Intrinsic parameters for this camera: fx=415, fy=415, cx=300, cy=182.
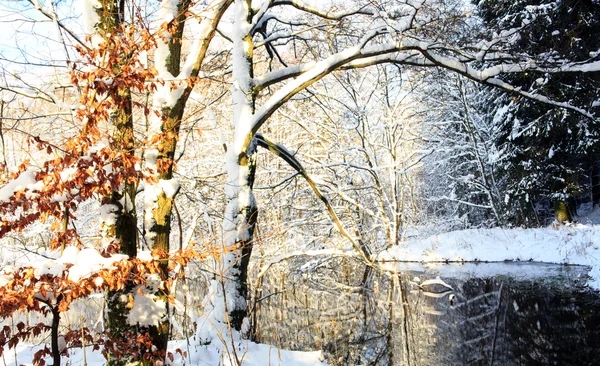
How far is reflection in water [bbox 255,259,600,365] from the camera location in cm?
565

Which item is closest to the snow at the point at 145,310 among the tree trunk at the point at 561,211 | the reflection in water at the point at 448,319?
the reflection in water at the point at 448,319

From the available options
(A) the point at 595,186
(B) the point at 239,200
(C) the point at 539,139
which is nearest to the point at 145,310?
(B) the point at 239,200

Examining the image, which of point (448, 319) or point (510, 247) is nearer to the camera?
point (448, 319)

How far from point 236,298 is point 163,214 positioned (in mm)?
1749

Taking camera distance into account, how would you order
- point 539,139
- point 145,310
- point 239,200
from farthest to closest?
point 539,139
point 239,200
point 145,310

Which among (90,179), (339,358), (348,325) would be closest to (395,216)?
(348,325)

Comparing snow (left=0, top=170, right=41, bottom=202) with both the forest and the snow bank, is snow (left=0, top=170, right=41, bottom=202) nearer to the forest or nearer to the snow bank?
the forest

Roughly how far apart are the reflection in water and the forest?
54 mm

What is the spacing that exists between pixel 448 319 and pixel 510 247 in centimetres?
771

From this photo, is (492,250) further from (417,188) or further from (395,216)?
(417,188)

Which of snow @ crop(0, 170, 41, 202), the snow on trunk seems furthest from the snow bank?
snow @ crop(0, 170, 41, 202)

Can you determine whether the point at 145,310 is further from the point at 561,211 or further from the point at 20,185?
the point at 561,211

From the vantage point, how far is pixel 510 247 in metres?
13.6

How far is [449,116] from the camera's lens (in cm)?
2030
